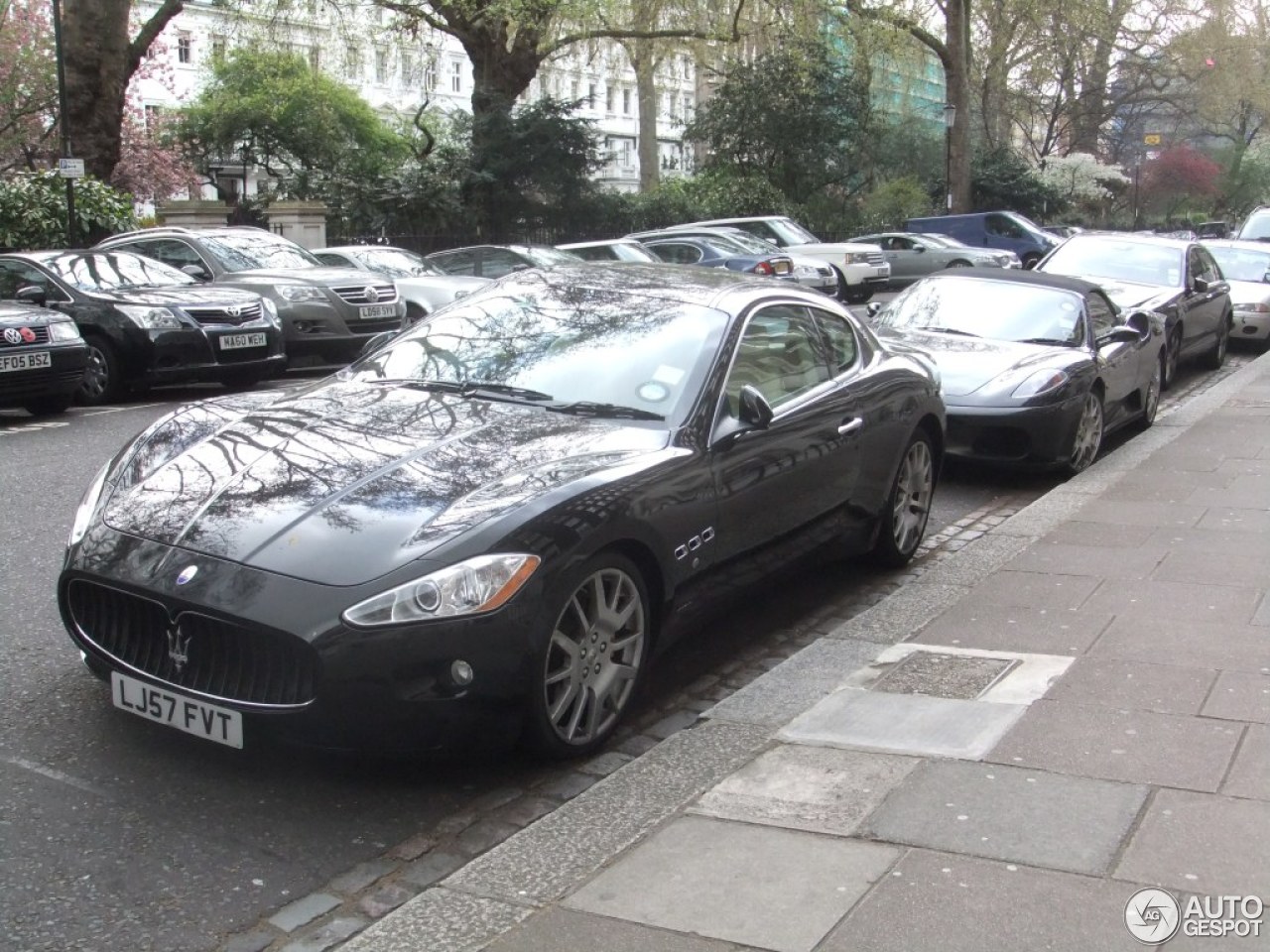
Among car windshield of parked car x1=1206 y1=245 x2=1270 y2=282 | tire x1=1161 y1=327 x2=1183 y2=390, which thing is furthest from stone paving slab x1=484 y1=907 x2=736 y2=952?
car windshield of parked car x1=1206 y1=245 x2=1270 y2=282

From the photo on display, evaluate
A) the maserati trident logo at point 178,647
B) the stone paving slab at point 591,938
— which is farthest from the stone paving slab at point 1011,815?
the maserati trident logo at point 178,647

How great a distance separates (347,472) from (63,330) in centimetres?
815

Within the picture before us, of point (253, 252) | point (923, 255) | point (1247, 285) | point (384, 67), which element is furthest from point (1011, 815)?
point (384, 67)

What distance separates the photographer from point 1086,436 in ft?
32.6

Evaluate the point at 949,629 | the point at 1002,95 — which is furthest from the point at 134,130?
the point at 949,629

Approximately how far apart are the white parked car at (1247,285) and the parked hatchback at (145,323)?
41.2 feet

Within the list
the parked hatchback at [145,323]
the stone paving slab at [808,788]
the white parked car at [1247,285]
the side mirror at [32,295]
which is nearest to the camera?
the stone paving slab at [808,788]

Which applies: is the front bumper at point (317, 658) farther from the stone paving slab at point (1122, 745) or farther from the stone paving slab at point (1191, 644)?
the stone paving slab at point (1191, 644)

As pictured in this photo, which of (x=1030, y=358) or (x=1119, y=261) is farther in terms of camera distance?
(x=1119, y=261)

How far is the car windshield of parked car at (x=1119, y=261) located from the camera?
15.1 metres

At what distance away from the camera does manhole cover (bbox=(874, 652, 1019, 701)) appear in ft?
16.3

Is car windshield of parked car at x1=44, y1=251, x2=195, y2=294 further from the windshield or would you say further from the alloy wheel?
the alloy wheel

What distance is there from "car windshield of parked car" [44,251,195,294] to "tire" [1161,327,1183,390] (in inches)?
401

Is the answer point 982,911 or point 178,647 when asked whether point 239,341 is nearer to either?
point 178,647
